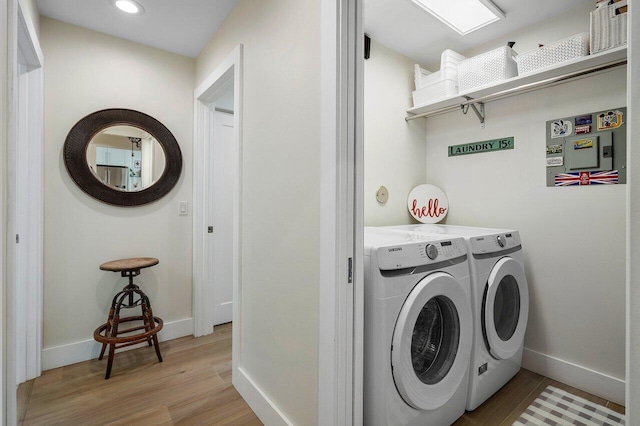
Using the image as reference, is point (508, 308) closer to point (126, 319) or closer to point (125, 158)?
point (126, 319)

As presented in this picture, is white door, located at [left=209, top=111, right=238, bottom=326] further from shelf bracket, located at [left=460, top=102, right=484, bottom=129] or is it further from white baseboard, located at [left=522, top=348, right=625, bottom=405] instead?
white baseboard, located at [left=522, top=348, right=625, bottom=405]

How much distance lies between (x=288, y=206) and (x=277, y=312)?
53 centimetres

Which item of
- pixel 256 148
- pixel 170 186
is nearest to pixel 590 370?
pixel 256 148

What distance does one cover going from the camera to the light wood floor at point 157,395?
1.62 meters

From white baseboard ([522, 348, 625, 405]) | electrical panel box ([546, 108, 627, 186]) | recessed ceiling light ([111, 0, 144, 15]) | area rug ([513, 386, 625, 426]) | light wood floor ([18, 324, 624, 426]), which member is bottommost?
area rug ([513, 386, 625, 426])

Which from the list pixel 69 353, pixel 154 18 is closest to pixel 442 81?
pixel 154 18

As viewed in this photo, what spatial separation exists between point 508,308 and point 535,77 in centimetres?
149

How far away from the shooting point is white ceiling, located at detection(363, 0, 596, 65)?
6.42ft

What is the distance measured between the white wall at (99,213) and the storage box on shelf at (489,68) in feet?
7.34

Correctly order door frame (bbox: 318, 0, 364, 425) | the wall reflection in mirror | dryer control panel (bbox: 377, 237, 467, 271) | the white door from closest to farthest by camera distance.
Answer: door frame (bbox: 318, 0, 364, 425) < dryer control panel (bbox: 377, 237, 467, 271) < the wall reflection in mirror < the white door

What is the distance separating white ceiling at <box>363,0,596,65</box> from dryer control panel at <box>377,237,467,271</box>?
1.52 meters

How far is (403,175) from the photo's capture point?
259 cm

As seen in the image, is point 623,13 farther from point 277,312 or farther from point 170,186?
point 170,186

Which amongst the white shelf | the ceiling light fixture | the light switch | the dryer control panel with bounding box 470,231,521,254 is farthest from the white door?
the dryer control panel with bounding box 470,231,521,254
